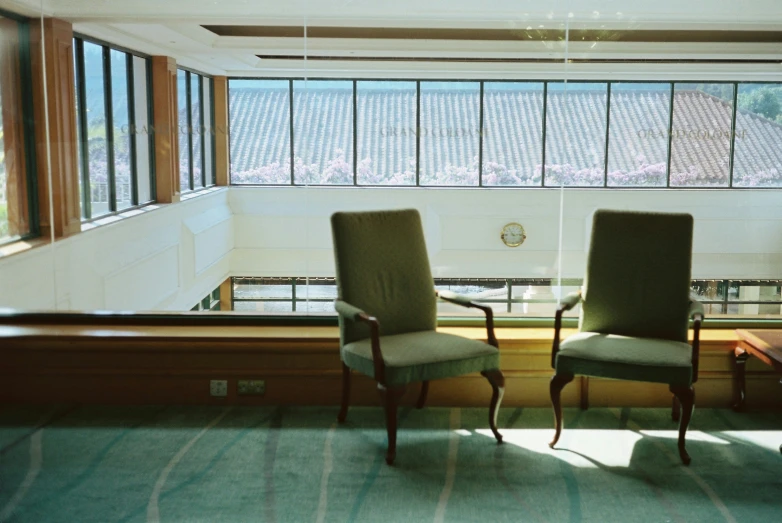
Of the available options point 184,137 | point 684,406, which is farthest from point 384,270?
point 184,137

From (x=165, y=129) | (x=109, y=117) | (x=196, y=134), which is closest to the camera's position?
(x=196, y=134)

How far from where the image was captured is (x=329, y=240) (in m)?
4.67

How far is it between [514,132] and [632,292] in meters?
2.04

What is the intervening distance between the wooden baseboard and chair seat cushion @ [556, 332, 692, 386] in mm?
562

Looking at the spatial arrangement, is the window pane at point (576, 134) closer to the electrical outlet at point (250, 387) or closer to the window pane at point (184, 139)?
the electrical outlet at point (250, 387)

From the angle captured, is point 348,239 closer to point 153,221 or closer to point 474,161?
point 474,161

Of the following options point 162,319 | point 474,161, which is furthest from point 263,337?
point 474,161

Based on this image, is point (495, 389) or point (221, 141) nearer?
point (495, 389)

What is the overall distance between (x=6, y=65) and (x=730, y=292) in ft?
16.3

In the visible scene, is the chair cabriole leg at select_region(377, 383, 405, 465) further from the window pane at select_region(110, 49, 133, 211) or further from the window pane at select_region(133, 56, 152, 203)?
the window pane at select_region(133, 56, 152, 203)

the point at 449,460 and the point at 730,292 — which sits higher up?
the point at 730,292

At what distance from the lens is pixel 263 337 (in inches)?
164

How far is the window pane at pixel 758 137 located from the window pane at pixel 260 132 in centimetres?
311

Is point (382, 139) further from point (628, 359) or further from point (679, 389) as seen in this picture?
point (679, 389)
